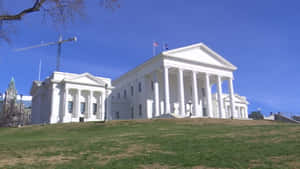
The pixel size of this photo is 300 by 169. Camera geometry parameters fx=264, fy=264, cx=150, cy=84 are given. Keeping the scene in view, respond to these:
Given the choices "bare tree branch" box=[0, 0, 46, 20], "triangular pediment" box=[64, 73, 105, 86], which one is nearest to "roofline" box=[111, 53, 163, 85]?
"triangular pediment" box=[64, 73, 105, 86]

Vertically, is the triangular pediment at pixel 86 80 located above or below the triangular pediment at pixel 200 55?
below

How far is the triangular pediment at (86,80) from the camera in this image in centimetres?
5328

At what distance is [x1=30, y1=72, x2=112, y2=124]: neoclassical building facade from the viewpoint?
5241 centimetres

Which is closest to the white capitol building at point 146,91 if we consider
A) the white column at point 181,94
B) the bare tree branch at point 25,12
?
the white column at point 181,94

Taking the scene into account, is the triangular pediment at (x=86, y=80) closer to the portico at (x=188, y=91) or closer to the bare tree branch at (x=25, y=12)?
the portico at (x=188, y=91)

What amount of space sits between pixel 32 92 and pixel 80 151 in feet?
186

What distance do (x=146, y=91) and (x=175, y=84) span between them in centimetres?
780

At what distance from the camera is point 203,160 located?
466 inches

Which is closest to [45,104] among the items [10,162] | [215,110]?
[215,110]

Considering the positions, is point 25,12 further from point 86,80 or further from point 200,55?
point 200,55

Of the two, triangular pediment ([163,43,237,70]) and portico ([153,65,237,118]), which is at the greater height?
triangular pediment ([163,43,237,70])

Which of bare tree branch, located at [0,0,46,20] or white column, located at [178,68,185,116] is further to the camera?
white column, located at [178,68,185,116]

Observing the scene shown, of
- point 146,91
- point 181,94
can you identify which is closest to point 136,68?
point 146,91

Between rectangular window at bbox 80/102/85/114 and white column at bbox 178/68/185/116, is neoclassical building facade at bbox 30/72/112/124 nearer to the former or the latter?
rectangular window at bbox 80/102/85/114
